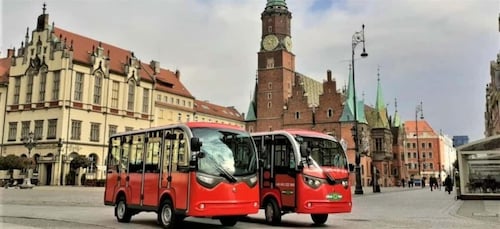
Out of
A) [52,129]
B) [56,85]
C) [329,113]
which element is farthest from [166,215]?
[329,113]

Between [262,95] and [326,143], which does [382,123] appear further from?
[326,143]

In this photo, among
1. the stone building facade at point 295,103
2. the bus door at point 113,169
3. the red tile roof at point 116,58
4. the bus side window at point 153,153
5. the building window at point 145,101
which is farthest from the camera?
the stone building facade at point 295,103

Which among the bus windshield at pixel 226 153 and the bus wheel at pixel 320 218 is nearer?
the bus windshield at pixel 226 153

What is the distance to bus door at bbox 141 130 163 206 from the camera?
12512 mm

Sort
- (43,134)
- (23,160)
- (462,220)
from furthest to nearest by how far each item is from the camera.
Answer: (43,134) → (23,160) → (462,220)

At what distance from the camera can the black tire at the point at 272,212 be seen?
13.8m

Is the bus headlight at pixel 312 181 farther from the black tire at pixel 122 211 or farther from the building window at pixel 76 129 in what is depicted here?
the building window at pixel 76 129

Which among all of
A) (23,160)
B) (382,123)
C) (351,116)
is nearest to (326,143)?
(23,160)

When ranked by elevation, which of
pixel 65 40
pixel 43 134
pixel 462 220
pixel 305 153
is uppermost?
pixel 65 40

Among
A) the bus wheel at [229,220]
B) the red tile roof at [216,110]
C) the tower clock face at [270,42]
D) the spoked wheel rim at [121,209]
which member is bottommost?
the bus wheel at [229,220]

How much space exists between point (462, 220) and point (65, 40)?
166 feet

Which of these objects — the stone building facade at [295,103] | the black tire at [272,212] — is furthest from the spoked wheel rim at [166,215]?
the stone building facade at [295,103]

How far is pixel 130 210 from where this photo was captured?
44.8 ft

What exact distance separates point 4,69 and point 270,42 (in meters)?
40.4
